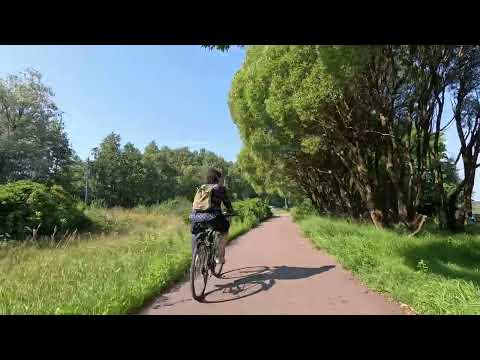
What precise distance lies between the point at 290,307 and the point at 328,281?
5.95 ft

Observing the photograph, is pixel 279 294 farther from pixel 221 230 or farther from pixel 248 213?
pixel 248 213

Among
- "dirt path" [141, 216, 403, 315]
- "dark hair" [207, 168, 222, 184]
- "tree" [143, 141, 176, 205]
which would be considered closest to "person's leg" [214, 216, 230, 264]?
"dirt path" [141, 216, 403, 315]

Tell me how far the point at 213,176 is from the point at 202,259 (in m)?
1.49

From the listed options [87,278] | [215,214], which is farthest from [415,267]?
[87,278]

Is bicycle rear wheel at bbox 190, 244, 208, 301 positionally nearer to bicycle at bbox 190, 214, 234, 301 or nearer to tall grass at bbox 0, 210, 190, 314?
bicycle at bbox 190, 214, 234, 301

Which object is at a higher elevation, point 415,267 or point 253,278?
point 253,278

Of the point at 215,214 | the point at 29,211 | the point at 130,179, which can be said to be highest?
the point at 130,179

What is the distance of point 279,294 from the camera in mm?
5398

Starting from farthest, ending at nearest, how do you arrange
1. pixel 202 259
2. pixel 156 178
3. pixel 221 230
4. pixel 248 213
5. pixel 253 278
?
pixel 156 178 < pixel 248 213 < pixel 253 278 < pixel 221 230 < pixel 202 259

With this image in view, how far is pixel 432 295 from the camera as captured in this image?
471cm

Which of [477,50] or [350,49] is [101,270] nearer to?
[350,49]

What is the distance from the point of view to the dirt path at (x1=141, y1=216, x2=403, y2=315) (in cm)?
469

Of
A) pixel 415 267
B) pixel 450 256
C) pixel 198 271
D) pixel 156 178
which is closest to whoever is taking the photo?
pixel 198 271
